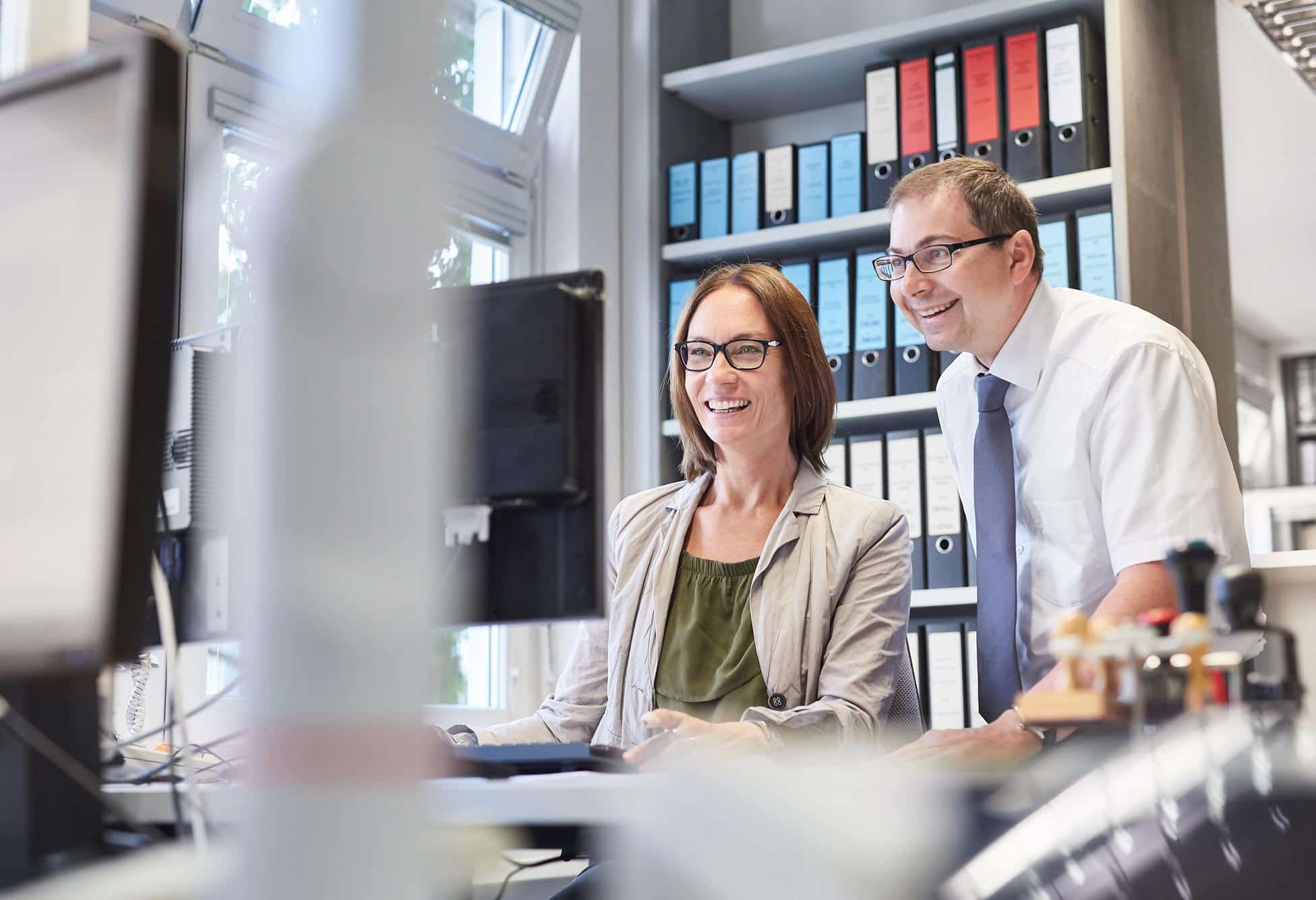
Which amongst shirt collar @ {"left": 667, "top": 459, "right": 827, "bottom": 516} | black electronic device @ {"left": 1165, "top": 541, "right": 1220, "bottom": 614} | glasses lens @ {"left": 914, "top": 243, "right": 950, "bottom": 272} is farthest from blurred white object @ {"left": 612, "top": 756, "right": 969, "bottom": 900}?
glasses lens @ {"left": 914, "top": 243, "right": 950, "bottom": 272}

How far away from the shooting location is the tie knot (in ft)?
6.64

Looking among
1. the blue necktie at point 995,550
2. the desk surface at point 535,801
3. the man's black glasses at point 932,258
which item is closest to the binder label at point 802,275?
the man's black glasses at point 932,258

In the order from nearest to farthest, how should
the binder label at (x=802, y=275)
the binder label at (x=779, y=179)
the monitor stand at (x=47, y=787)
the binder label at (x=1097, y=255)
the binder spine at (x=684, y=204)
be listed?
the monitor stand at (x=47, y=787) < the binder label at (x=1097, y=255) < the binder label at (x=802, y=275) < the binder label at (x=779, y=179) < the binder spine at (x=684, y=204)

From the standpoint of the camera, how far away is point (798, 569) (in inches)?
72.7

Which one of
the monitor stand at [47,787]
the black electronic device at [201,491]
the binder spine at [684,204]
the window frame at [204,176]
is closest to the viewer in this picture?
the monitor stand at [47,787]

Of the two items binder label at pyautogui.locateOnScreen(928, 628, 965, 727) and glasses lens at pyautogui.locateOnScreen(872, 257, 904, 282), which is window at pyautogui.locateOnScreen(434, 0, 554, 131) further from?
binder label at pyautogui.locateOnScreen(928, 628, 965, 727)

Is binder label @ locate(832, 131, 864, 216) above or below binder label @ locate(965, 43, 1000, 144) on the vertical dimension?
below

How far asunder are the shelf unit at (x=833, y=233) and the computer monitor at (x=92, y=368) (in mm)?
2113

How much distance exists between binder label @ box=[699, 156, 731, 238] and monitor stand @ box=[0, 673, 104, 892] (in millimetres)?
2348

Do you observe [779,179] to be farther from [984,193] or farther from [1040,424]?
[1040,424]

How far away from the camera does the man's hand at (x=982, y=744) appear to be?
67 cm

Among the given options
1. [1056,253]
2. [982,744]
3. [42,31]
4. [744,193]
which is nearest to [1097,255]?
[1056,253]

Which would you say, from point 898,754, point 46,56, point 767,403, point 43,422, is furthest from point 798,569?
point 43,422

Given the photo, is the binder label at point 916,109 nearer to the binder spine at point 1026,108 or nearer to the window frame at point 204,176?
the binder spine at point 1026,108
